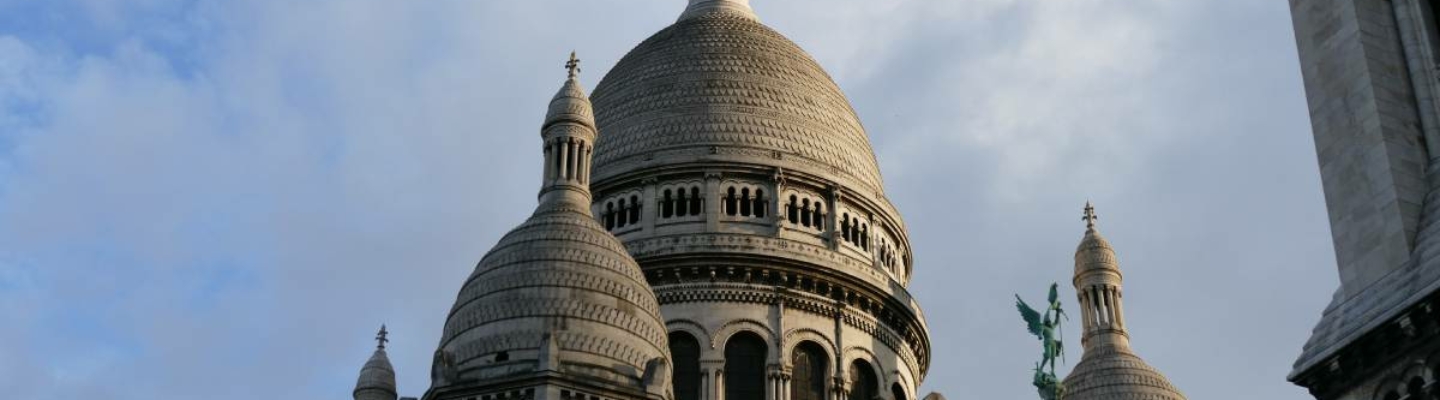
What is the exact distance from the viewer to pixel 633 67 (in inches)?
2218

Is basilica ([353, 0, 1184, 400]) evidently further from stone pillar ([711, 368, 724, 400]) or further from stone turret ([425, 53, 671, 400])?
stone turret ([425, 53, 671, 400])

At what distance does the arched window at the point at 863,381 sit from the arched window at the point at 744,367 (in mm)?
2395

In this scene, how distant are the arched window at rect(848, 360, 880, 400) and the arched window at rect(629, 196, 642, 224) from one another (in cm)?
653

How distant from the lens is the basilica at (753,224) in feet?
158

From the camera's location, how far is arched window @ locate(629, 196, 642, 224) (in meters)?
51.3

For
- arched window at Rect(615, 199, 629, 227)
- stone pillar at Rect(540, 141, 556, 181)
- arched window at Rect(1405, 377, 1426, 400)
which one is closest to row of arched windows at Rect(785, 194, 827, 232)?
arched window at Rect(615, 199, 629, 227)

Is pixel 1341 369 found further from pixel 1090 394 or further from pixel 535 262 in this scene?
pixel 1090 394

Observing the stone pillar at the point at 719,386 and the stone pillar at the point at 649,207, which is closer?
the stone pillar at the point at 719,386

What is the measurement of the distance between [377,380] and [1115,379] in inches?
747

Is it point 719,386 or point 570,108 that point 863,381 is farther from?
point 570,108

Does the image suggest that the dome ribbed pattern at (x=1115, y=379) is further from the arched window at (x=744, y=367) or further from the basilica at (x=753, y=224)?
the arched window at (x=744, y=367)

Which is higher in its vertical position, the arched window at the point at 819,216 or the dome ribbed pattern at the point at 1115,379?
the arched window at the point at 819,216

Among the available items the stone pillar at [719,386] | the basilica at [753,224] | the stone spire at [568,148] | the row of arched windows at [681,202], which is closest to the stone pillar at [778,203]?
the basilica at [753,224]

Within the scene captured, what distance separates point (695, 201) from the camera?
51031 millimetres
